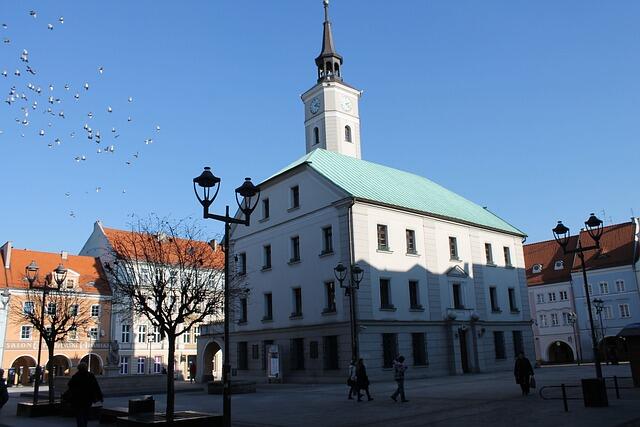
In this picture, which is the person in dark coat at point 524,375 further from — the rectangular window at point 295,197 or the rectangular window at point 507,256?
the rectangular window at point 507,256

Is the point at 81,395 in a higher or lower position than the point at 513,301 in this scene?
lower

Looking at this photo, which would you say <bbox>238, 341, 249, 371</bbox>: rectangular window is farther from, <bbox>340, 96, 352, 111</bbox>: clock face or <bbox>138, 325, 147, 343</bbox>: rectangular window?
<bbox>138, 325, 147, 343</bbox>: rectangular window

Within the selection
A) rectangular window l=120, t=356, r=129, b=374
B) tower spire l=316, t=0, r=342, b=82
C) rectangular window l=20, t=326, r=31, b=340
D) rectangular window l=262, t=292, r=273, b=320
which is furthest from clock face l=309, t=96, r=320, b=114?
rectangular window l=20, t=326, r=31, b=340

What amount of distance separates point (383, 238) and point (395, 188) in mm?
6353

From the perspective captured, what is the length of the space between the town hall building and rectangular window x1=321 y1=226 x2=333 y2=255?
7cm

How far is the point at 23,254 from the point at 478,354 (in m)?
50.7

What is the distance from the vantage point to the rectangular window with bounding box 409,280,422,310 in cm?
3766

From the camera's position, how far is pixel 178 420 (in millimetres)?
13383

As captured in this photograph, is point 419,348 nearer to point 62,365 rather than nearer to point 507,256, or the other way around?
point 507,256

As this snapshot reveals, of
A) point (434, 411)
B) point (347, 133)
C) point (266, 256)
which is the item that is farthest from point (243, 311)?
point (434, 411)

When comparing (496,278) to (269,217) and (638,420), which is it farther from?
(638,420)

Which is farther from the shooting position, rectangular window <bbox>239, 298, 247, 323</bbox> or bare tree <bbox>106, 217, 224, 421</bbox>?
rectangular window <bbox>239, 298, 247, 323</bbox>

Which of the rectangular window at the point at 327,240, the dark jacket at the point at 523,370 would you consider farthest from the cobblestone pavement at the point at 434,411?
the rectangular window at the point at 327,240

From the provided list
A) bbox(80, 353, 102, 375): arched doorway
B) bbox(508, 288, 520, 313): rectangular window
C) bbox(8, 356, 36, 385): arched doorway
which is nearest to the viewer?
bbox(508, 288, 520, 313): rectangular window
